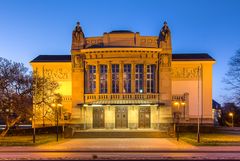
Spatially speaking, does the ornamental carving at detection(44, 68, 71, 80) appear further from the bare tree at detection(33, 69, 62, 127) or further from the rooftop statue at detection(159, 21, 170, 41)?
the rooftop statue at detection(159, 21, 170, 41)

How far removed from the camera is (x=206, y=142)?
39875mm

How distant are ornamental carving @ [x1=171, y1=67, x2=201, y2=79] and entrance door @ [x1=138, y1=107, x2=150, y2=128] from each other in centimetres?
851

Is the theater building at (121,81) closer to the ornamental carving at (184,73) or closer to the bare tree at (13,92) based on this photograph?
the ornamental carving at (184,73)

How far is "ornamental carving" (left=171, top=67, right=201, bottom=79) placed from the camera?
2687 inches

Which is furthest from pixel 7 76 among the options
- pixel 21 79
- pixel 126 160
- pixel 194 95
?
pixel 194 95

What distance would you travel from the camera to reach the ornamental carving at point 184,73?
68.2 metres

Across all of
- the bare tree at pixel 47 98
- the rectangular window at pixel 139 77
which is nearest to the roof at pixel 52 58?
the bare tree at pixel 47 98

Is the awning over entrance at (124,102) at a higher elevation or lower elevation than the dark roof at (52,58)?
lower

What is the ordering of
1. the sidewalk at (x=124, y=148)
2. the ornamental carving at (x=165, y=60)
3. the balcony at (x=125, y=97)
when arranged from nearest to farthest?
the sidewalk at (x=124, y=148)
the balcony at (x=125, y=97)
the ornamental carving at (x=165, y=60)

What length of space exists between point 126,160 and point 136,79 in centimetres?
3677

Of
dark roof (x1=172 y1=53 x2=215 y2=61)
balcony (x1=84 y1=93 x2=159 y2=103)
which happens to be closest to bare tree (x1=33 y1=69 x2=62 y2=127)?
balcony (x1=84 y1=93 x2=159 y2=103)

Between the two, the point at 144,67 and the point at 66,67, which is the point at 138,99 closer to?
the point at 144,67

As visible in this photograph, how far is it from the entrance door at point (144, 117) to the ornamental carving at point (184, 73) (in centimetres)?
851

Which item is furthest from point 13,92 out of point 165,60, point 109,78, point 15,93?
point 165,60
